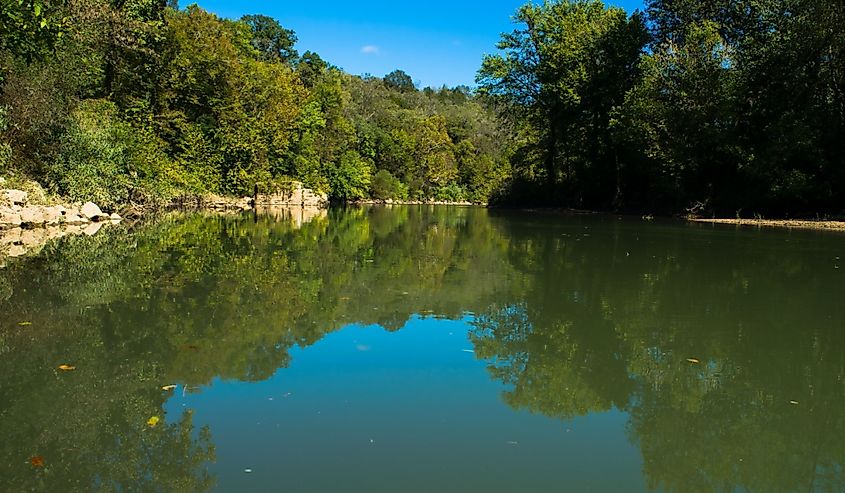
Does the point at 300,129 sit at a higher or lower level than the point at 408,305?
higher

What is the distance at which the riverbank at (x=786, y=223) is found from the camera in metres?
22.3

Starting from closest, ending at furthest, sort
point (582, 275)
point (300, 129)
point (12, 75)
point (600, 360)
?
1. point (600, 360)
2. point (582, 275)
3. point (12, 75)
4. point (300, 129)

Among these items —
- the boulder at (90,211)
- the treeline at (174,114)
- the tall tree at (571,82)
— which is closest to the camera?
the treeline at (174,114)

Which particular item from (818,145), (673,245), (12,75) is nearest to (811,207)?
(818,145)

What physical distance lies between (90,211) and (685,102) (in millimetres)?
25953

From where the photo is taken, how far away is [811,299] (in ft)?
25.4

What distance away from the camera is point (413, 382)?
4391 millimetres

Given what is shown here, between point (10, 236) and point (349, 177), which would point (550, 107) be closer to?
point (349, 177)

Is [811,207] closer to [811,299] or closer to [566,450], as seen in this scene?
[811,299]

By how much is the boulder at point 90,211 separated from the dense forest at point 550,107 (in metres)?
1.11

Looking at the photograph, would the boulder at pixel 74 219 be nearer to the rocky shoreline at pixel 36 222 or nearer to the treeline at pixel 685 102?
the rocky shoreline at pixel 36 222

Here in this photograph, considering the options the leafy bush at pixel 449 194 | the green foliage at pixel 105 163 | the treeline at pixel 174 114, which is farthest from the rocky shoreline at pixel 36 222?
the leafy bush at pixel 449 194

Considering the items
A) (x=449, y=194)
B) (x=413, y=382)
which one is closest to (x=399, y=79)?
(x=449, y=194)

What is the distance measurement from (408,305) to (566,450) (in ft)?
13.5
